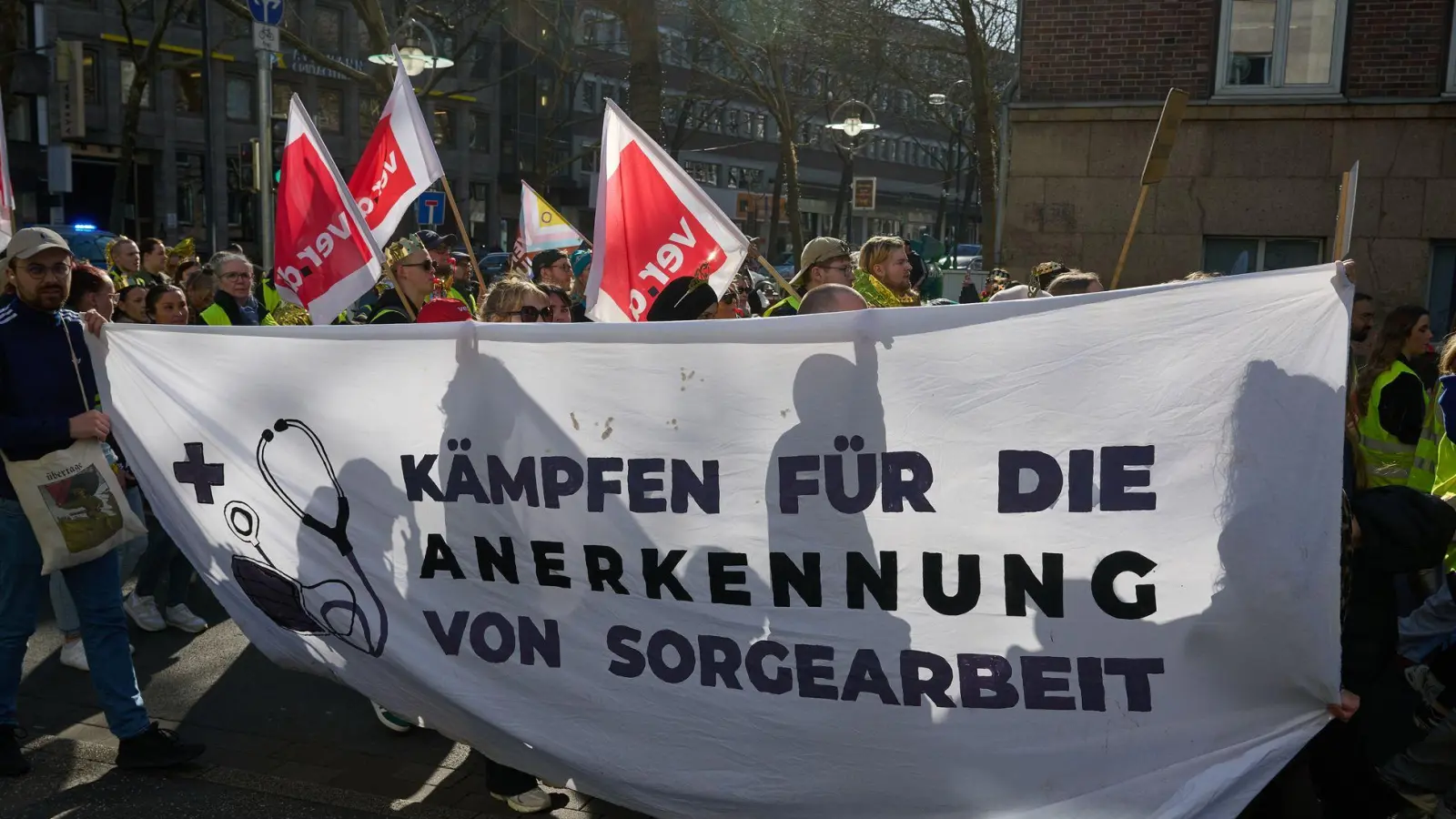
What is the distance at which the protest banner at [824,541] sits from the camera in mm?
3295

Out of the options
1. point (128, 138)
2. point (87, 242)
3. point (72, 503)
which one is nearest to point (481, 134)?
point (128, 138)

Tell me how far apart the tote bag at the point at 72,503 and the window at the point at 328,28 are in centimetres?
4504

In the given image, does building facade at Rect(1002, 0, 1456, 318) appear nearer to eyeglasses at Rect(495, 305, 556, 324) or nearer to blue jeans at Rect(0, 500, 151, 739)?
eyeglasses at Rect(495, 305, 556, 324)

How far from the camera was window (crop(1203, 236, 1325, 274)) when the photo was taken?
14492 millimetres

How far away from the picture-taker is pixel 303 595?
4355 millimetres

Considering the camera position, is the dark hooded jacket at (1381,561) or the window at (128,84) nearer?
the dark hooded jacket at (1381,561)

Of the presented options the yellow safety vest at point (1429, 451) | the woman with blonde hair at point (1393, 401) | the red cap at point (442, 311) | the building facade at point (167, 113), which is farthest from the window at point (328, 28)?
the yellow safety vest at point (1429, 451)

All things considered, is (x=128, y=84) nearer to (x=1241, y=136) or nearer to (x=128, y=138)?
(x=128, y=138)

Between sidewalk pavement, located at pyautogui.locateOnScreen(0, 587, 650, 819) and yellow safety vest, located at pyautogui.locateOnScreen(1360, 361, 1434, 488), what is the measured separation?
13.8 ft

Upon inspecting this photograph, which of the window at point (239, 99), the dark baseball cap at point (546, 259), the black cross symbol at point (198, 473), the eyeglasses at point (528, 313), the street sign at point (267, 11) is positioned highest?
the window at point (239, 99)

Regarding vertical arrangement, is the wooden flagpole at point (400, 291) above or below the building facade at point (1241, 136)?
below

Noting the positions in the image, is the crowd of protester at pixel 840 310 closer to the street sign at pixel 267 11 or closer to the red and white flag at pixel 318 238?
the red and white flag at pixel 318 238

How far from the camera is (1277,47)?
14188mm

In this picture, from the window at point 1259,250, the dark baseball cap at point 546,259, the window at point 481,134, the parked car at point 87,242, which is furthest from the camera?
the window at point 481,134
